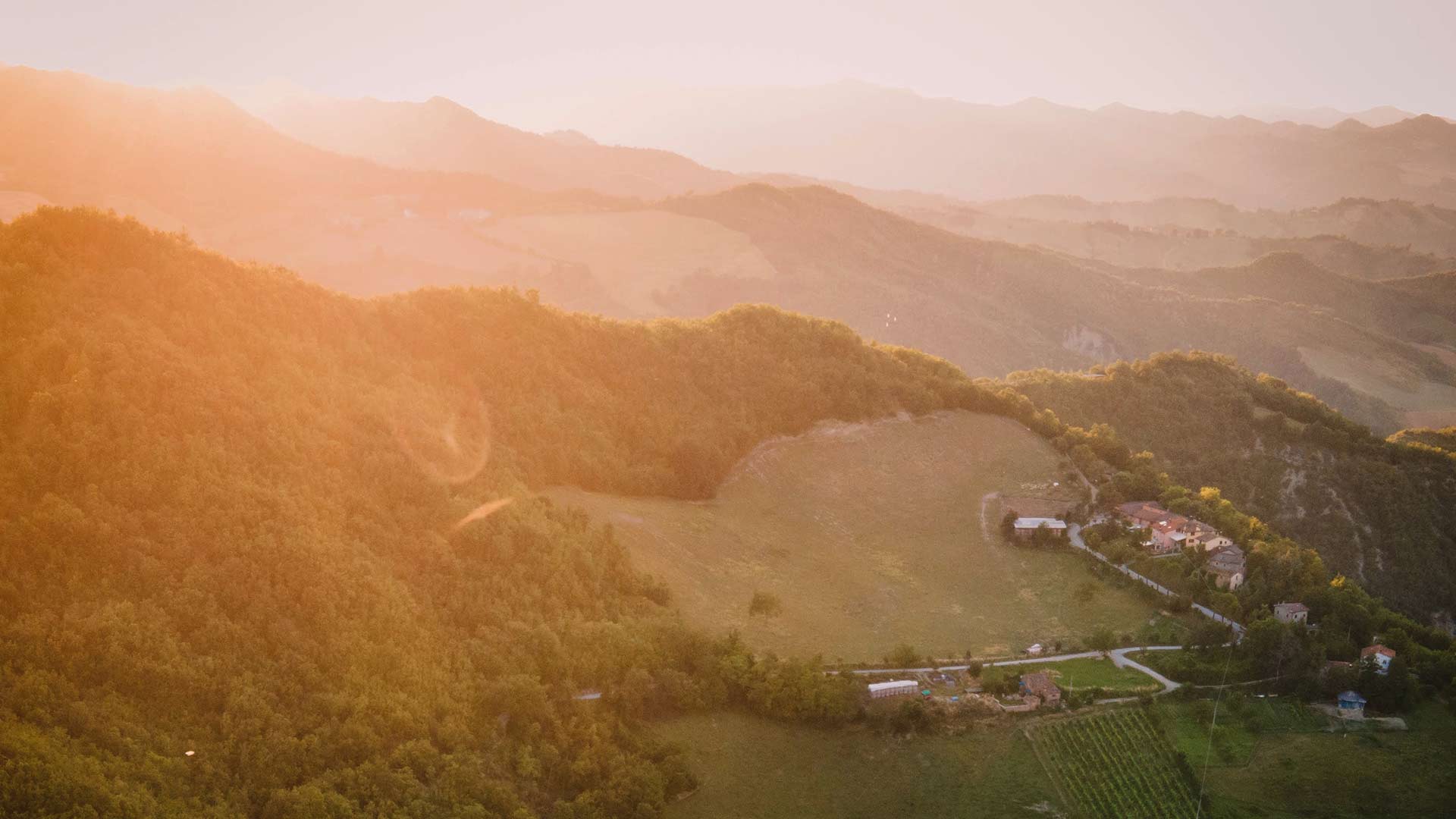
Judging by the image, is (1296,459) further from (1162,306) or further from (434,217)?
(434,217)

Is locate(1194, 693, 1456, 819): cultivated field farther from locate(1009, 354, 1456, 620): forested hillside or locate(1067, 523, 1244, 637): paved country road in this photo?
locate(1009, 354, 1456, 620): forested hillside

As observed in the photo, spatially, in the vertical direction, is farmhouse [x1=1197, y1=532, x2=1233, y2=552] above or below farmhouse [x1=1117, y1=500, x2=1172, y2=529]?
below

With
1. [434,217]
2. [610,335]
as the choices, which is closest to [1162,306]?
[434,217]

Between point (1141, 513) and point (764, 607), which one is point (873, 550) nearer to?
point (764, 607)

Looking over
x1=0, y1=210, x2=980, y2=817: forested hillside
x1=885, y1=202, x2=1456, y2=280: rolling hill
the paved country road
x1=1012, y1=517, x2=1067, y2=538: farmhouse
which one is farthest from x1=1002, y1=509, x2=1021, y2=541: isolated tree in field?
x1=885, y1=202, x2=1456, y2=280: rolling hill

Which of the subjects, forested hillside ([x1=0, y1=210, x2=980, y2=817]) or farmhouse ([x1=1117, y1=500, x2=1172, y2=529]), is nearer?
forested hillside ([x1=0, y1=210, x2=980, y2=817])

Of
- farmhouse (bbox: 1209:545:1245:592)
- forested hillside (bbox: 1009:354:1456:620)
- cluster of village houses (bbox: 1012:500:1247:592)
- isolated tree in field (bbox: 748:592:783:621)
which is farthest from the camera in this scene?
forested hillside (bbox: 1009:354:1456:620)

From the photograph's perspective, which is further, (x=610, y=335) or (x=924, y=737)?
(x=610, y=335)
